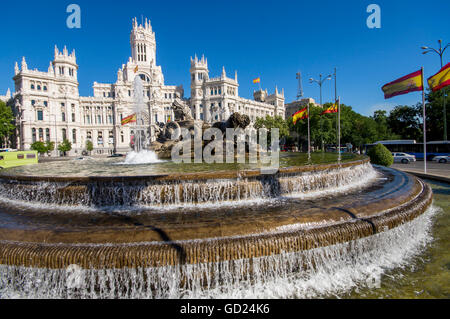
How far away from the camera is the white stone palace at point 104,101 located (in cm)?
6600

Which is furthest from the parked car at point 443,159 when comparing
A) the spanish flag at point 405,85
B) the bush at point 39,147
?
the bush at point 39,147

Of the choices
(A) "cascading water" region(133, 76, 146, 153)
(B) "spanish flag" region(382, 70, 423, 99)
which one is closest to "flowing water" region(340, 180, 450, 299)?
(B) "spanish flag" region(382, 70, 423, 99)

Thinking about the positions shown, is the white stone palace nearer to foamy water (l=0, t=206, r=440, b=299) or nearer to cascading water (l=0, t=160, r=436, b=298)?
cascading water (l=0, t=160, r=436, b=298)

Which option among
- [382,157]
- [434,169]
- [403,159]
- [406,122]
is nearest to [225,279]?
[382,157]

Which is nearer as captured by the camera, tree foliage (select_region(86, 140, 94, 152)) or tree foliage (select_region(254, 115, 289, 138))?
tree foliage (select_region(254, 115, 289, 138))

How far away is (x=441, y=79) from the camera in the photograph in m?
13.7

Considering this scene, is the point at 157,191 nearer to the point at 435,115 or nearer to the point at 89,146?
the point at 435,115

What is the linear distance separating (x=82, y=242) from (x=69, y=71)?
296 feet

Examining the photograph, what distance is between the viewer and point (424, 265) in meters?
4.71

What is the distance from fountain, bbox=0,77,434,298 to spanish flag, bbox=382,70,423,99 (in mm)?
10680

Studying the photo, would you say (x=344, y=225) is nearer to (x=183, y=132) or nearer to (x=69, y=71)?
(x=183, y=132)

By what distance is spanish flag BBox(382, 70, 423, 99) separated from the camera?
13992 mm

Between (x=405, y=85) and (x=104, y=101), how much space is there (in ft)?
274
